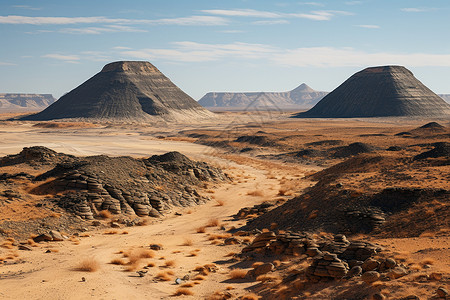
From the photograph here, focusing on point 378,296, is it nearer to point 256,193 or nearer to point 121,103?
point 256,193

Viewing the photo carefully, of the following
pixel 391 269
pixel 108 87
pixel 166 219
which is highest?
pixel 108 87

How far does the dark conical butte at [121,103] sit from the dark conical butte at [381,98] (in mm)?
53710

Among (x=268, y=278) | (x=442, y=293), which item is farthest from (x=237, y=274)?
(x=442, y=293)

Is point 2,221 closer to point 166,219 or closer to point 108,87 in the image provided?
point 166,219

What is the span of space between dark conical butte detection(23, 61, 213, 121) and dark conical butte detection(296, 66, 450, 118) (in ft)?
176

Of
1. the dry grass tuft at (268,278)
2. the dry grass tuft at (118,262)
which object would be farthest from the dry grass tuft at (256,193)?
the dry grass tuft at (268,278)

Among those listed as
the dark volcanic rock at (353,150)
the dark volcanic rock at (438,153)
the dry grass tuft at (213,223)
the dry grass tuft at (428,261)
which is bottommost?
the dry grass tuft at (213,223)

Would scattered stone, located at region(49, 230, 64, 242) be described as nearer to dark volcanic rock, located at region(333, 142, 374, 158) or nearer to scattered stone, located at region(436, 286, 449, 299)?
scattered stone, located at region(436, 286, 449, 299)

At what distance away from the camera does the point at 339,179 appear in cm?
2786

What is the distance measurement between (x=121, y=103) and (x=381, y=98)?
98.9 metres

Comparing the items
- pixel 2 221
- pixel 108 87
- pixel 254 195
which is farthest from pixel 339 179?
pixel 108 87

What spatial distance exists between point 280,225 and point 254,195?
1335cm

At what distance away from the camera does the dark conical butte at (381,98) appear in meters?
177

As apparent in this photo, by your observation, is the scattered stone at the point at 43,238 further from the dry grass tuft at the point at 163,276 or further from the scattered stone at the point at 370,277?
the scattered stone at the point at 370,277
